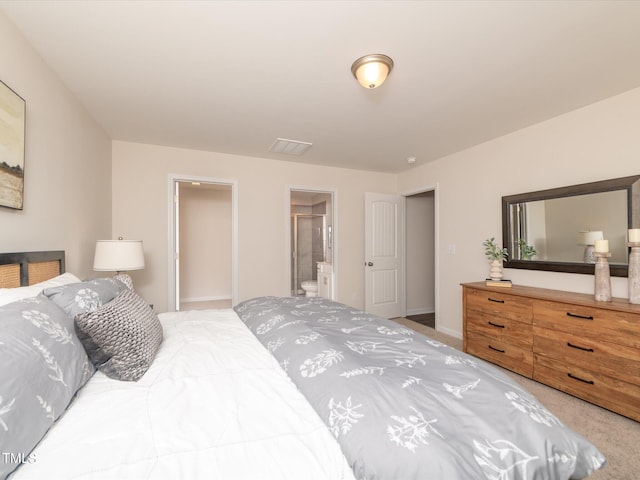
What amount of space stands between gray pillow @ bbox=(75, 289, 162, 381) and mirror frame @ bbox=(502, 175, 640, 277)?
3373 mm

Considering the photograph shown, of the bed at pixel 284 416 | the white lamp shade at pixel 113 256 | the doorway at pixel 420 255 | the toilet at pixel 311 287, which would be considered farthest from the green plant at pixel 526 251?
the white lamp shade at pixel 113 256

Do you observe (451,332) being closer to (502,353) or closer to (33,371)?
(502,353)

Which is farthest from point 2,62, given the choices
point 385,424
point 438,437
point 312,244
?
point 312,244

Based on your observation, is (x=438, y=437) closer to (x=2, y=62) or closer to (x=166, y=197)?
(x=2, y=62)

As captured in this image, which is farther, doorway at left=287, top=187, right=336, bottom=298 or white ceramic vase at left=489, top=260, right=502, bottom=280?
doorway at left=287, top=187, right=336, bottom=298

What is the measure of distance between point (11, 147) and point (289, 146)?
252 centimetres

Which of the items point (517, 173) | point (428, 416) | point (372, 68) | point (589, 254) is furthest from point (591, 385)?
point (372, 68)

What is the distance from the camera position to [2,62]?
153cm

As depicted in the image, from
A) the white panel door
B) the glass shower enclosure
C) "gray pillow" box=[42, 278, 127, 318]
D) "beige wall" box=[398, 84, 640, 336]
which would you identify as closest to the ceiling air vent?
the white panel door

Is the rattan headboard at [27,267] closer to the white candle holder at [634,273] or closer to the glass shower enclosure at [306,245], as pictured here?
the white candle holder at [634,273]

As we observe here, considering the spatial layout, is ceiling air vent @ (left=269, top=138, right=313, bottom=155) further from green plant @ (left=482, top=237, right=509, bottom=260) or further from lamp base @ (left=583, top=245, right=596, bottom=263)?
lamp base @ (left=583, top=245, right=596, bottom=263)

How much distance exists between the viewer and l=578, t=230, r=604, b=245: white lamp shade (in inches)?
100

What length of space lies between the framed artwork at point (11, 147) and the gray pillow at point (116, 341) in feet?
3.11

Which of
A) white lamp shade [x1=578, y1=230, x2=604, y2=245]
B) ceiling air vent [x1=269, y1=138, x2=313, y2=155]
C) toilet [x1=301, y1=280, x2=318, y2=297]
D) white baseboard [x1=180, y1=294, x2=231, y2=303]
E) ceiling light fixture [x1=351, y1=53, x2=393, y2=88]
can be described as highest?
ceiling air vent [x1=269, y1=138, x2=313, y2=155]
